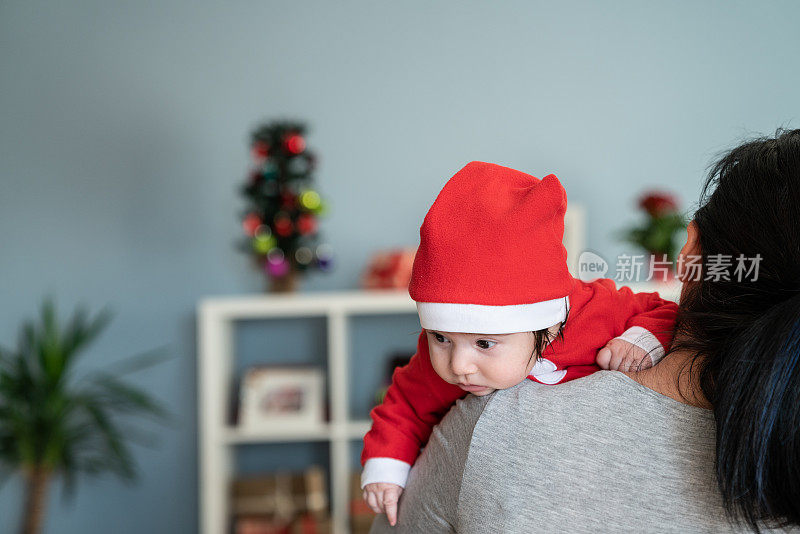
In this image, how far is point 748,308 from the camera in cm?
68

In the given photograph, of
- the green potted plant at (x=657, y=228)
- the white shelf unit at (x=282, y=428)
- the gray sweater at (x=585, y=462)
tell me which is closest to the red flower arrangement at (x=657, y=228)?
the green potted plant at (x=657, y=228)

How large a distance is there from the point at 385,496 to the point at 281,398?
1813 millimetres

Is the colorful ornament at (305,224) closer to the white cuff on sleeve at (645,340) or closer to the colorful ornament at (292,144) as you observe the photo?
the colorful ornament at (292,144)

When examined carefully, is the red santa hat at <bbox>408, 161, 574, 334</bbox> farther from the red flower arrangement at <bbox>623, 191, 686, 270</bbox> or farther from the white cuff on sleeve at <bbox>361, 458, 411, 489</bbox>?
the red flower arrangement at <bbox>623, 191, 686, 270</bbox>

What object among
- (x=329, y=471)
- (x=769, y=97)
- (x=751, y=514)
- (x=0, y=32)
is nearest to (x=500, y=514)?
(x=751, y=514)

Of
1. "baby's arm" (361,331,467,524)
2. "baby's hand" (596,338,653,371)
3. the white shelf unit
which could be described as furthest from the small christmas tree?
"baby's hand" (596,338,653,371)

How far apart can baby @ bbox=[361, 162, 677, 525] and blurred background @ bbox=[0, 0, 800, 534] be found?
209 cm

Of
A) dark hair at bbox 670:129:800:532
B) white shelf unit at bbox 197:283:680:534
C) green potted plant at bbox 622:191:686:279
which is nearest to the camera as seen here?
dark hair at bbox 670:129:800:532

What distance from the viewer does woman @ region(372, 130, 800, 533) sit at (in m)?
0.62

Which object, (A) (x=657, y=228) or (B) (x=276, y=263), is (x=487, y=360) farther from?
(A) (x=657, y=228)

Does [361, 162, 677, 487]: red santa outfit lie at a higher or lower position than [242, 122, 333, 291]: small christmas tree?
lower

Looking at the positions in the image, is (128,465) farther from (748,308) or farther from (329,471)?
(748,308)

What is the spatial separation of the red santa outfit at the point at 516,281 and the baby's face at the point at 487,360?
0.09 feet

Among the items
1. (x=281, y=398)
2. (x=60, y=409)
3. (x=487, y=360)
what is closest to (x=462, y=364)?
(x=487, y=360)
